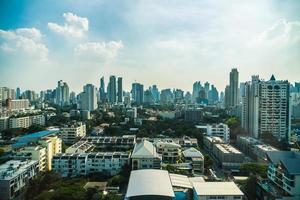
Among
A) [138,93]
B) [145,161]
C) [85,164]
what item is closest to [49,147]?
[85,164]

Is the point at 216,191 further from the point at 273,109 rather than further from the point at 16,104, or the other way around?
the point at 16,104

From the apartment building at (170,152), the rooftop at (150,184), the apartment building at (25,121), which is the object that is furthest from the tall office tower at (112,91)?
the rooftop at (150,184)

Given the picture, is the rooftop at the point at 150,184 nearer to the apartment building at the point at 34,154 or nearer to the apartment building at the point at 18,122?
the apartment building at the point at 34,154

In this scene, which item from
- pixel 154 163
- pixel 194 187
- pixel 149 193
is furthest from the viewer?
pixel 154 163

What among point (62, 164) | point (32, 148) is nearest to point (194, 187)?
point (62, 164)

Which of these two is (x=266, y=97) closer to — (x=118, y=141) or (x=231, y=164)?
Answer: (x=231, y=164)

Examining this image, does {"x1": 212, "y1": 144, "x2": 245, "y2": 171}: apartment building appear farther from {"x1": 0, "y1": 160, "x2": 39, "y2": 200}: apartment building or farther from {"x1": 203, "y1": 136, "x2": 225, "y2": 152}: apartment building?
{"x1": 0, "y1": 160, "x2": 39, "y2": 200}: apartment building

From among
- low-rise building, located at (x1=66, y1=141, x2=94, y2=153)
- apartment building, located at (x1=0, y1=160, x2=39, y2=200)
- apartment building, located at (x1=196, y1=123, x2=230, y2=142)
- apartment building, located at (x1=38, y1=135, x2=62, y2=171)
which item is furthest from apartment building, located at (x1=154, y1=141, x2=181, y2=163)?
apartment building, located at (x1=196, y1=123, x2=230, y2=142)
